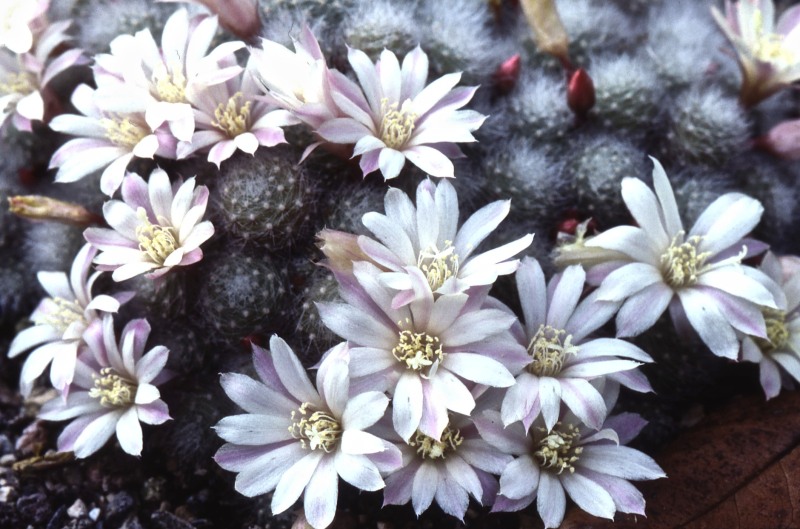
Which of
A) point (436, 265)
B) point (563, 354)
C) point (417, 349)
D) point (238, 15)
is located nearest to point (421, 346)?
point (417, 349)

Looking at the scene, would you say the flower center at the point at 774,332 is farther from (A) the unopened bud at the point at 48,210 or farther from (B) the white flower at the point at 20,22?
(B) the white flower at the point at 20,22

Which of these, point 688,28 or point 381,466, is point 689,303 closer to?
point 381,466

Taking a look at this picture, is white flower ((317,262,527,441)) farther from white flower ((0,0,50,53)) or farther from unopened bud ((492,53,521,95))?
white flower ((0,0,50,53))

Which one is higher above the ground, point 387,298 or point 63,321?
point 387,298

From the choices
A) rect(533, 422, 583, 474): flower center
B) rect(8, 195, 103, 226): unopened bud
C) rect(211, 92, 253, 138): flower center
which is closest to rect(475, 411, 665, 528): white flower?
rect(533, 422, 583, 474): flower center

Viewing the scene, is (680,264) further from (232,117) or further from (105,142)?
(105,142)
